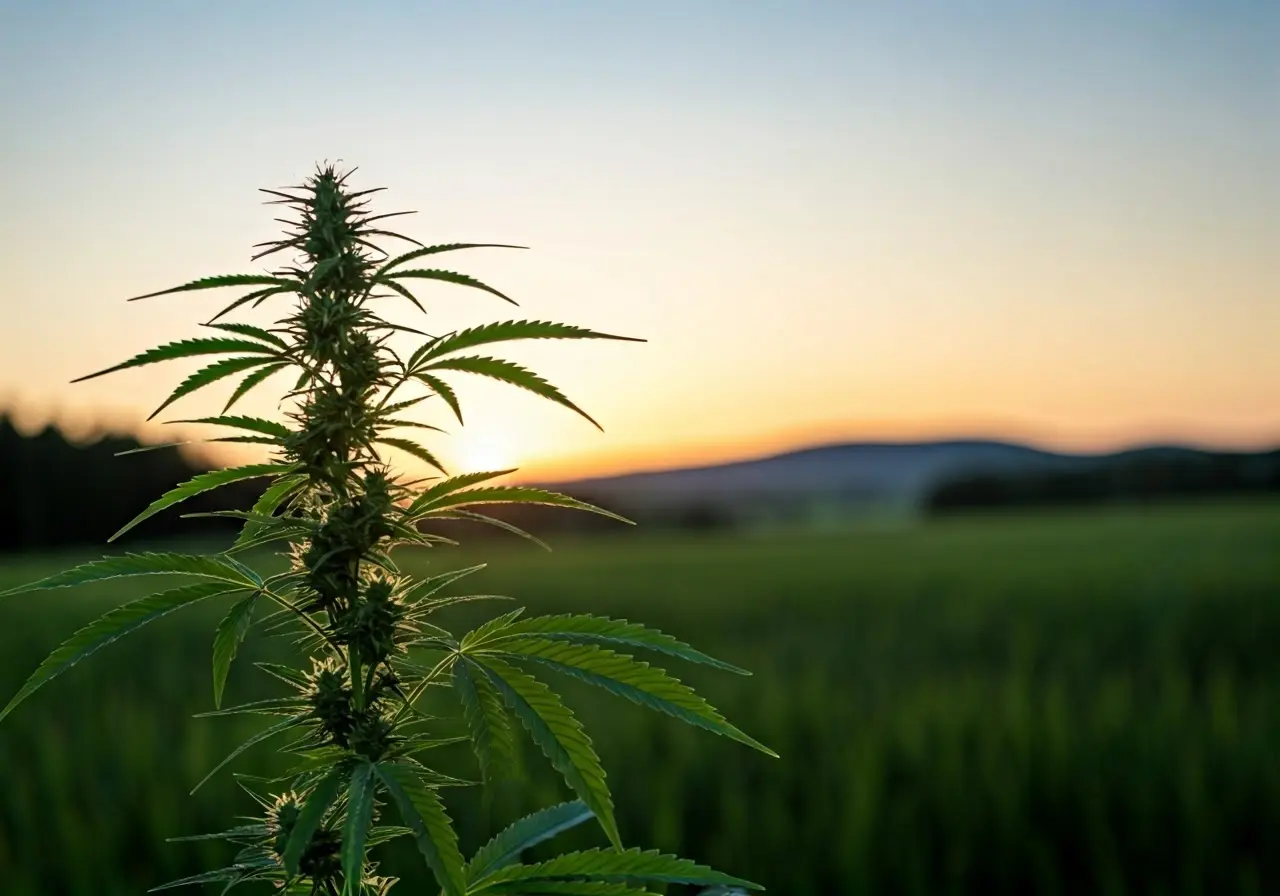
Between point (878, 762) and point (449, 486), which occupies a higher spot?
point (449, 486)

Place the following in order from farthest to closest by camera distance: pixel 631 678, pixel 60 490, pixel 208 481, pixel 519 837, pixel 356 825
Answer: pixel 60 490 < pixel 519 837 < pixel 208 481 < pixel 631 678 < pixel 356 825

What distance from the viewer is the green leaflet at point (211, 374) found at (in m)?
0.97

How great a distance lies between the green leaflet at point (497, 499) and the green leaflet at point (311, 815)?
228 millimetres

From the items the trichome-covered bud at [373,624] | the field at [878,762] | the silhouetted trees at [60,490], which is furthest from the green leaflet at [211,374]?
the silhouetted trees at [60,490]

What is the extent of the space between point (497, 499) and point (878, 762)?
15.6 feet


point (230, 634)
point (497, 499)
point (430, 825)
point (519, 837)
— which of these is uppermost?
point (497, 499)

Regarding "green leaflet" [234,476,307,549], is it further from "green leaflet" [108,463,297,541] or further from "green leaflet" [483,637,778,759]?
"green leaflet" [483,637,778,759]

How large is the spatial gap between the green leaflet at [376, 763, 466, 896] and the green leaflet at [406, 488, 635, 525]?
0.23m

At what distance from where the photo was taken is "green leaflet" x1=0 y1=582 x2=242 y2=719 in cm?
88

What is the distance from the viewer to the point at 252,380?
1.01 m

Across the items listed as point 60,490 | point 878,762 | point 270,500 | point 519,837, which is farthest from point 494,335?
point 60,490

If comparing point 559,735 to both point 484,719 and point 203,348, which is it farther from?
point 203,348

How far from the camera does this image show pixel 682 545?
93.9 ft

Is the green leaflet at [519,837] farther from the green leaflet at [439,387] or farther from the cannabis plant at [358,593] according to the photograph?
the green leaflet at [439,387]
